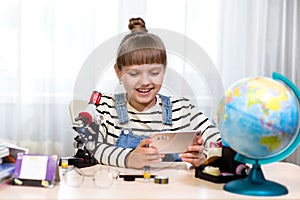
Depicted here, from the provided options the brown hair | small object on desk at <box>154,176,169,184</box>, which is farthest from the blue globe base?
the brown hair

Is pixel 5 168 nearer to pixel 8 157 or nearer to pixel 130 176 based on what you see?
pixel 8 157

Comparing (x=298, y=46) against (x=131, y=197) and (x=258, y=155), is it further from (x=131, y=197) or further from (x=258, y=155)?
(x=131, y=197)

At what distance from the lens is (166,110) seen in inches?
65.0

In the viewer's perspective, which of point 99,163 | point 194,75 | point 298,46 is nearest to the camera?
point 99,163

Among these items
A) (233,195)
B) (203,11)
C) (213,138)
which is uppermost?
(203,11)

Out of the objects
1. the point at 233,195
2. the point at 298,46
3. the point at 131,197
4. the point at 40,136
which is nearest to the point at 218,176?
the point at 233,195

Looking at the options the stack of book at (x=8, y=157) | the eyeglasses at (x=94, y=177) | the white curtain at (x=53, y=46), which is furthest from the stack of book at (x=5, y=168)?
→ the white curtain at (x=53, y=46)

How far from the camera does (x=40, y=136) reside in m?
2.69

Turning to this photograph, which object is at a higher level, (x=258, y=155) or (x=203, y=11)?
(x=203, y=11)

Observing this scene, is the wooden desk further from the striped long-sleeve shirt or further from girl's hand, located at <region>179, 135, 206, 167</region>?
the striped long-sleeve shirt

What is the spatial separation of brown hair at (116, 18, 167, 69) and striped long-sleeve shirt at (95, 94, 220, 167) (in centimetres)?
14

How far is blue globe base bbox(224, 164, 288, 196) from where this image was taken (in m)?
1.15

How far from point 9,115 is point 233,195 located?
5.97 ft

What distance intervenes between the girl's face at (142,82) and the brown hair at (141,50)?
17 millimetres
